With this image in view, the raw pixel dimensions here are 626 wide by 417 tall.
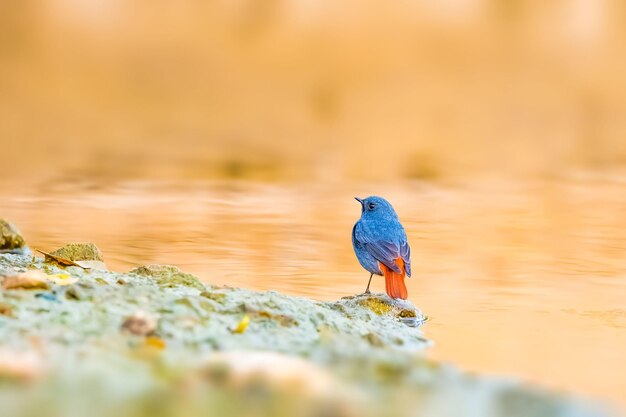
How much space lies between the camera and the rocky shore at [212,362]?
7.90 feet

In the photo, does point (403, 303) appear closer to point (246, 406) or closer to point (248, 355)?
point (248, 355)

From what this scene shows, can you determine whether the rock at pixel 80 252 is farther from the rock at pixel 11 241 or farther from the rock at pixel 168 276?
the rock at pixel 168 276

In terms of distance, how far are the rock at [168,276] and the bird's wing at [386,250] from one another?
722mm

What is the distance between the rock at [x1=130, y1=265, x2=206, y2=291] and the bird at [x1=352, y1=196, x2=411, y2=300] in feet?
2.35

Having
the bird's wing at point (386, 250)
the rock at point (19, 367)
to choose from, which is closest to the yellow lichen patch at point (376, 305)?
the bird's wing at point (386, 250)

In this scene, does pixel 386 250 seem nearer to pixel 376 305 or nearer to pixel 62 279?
pixel 376 305

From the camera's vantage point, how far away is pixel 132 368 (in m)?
2.70

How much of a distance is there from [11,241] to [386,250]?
211 cm

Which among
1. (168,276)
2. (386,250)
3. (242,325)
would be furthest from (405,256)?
(242,325)

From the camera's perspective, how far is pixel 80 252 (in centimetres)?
526

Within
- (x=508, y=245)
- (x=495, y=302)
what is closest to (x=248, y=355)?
(x=495, y=302)

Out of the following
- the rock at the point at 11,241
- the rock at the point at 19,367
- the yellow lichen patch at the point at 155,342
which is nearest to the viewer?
the rock at the point at 19,367

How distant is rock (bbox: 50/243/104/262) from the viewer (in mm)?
5207

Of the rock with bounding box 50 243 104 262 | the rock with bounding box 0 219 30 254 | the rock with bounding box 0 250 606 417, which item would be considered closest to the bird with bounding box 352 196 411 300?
the rock with bounding box 0 250 606 417
